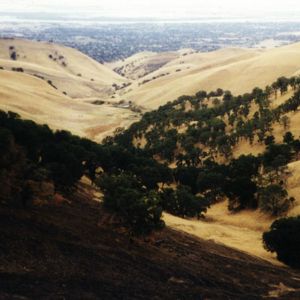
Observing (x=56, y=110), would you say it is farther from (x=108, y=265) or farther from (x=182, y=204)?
(x=108, y=265)

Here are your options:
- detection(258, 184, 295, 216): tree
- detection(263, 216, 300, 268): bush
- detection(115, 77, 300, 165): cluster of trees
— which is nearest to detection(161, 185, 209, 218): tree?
detection(258, 184, 295, 216): tree

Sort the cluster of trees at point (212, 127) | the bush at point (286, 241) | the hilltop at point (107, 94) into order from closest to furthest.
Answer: the bush at point (286, 241) < the cluster of trees at point (212, 127) < the hilltop at point (107, 94)

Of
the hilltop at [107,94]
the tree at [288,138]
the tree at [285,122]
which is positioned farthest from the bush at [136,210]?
the hilltop at [107,94]

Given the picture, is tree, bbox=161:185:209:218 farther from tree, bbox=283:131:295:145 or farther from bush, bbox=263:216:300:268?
tree, bbox=283:131:295:145

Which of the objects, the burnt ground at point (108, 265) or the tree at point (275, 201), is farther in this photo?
the tree at point (275, 201)

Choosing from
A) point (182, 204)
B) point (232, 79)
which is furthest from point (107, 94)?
point (182, 204)

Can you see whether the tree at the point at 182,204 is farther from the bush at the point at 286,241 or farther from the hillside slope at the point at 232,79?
the hillside slope at the point at 232,79
